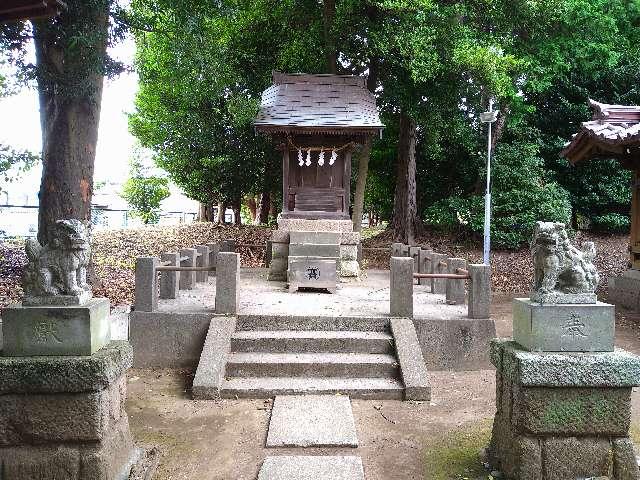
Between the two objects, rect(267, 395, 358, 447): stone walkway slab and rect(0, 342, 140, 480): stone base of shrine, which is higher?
rect(0, 342, 140, 480): stone base of shrine

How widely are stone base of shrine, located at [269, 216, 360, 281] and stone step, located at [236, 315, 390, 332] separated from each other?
4560 millimetres

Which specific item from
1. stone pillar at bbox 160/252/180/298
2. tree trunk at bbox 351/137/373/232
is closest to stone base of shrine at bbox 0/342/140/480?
stone pillar at bbox 160/252/180/298

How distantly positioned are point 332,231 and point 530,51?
11.1 m

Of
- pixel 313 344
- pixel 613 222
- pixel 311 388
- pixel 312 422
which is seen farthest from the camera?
pixel 613 222

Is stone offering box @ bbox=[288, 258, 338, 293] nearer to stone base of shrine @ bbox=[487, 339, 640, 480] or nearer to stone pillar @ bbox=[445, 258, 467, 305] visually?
stone pillar @ bbox=[445, 258, 467, 305]

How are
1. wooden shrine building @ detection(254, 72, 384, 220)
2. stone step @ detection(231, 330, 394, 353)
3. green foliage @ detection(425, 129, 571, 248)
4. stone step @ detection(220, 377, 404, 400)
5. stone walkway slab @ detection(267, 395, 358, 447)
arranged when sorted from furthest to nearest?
green foliage @ detection(425, 129, 571, 248) < wooden shrine building @ detection(254, 72, 384, 220) < stone step @ detection(231, 330, 394, 353) < stone step @ detection(220, 377, 404, 400) < stone walkway slab @ detection(267, 395, 358, 447)

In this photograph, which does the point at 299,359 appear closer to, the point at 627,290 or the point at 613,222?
the point at 627,290

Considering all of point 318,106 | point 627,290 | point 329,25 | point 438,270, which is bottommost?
point 627,290

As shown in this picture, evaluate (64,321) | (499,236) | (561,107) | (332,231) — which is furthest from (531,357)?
(561,107)

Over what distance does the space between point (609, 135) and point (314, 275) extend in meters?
6.43

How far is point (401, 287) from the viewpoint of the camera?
760cm

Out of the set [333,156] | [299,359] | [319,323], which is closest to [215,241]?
[333,156]

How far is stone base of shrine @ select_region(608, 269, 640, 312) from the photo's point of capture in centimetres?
1190

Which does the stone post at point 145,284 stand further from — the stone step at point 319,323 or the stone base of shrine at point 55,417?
the stone base of shrine at point 55,417
